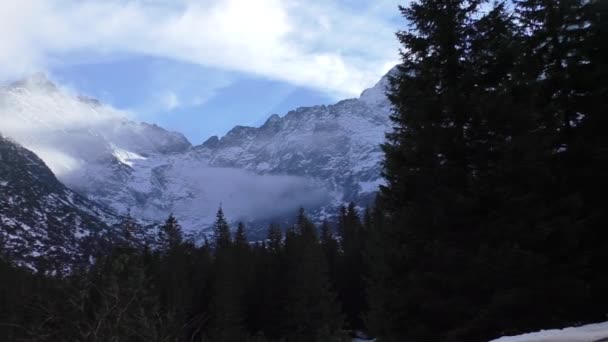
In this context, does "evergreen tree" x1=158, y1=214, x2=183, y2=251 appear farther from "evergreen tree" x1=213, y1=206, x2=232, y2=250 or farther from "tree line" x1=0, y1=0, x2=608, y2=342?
"tree line" x1=0, y1=0, x2=608, y2=342

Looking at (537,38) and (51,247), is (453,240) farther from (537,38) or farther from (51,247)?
(51,247)

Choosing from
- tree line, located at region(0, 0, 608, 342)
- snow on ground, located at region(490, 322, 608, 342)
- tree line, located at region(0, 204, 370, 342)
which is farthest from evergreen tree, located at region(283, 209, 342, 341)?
snow on ground, located at region(490, 322, 608, 342)

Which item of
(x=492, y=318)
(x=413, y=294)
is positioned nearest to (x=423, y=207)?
(x=413, y=294)

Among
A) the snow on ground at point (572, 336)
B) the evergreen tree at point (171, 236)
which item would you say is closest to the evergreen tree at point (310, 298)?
the evergreen tree at point (171, 236)

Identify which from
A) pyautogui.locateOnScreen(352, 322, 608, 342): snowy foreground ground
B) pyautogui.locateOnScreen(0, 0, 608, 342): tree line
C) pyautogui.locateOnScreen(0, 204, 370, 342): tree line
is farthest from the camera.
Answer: pyautogui.locateOnScreen(0, 204, 370, 342): tree line

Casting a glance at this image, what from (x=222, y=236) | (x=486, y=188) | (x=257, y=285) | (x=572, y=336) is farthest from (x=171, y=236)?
(x=572, y=336)

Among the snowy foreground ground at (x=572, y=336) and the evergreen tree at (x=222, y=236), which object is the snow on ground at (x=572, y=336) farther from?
the evergreen tree at (x=222, y=236)

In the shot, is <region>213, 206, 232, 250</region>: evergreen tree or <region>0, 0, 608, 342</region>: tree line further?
<region>213, 206, 232, 250</region>: evergreen tree

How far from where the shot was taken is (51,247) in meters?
185

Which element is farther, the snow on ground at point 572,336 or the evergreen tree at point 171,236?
the evergreen tree at point 171,236

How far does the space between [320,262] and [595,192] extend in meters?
35.6

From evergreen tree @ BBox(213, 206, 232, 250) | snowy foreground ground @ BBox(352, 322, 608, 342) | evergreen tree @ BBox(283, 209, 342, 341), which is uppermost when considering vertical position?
evergreen tree @ BBox(213, 206, 232, 250)

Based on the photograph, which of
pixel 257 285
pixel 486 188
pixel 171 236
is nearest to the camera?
pixel 486 188

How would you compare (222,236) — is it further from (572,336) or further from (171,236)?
(572,336)
